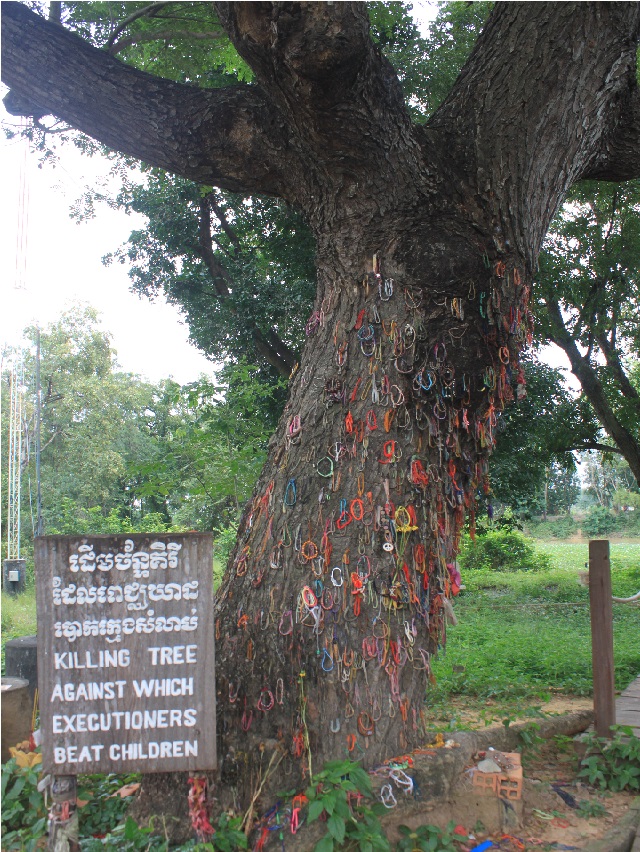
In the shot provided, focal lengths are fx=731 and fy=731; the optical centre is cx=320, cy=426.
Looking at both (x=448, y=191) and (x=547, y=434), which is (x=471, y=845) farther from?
(x=547, y=434)

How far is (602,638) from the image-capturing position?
496cm

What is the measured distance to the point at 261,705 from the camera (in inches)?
136

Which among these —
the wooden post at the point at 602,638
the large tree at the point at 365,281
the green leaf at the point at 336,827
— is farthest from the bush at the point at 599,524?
the green leaf at the point at 336,827

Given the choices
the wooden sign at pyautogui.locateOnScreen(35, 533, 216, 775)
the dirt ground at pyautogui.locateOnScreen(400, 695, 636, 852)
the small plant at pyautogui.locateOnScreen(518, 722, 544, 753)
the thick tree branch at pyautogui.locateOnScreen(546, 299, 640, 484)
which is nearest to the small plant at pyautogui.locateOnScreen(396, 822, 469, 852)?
the dirt ground at pyautogui.locateOnScreen(400, 695, 636, 852)

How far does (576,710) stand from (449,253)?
3.61m

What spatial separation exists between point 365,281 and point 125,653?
2.27 metres

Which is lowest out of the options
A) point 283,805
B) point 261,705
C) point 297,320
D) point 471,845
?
point 471,845

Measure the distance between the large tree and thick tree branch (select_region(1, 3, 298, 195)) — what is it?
11mm

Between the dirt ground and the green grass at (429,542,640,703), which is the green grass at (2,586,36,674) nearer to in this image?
the green grass at (429,542,640,703)

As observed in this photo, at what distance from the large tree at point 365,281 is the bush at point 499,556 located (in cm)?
1639

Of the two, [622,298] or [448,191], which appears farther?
[622,298]

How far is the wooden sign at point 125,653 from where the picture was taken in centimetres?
292

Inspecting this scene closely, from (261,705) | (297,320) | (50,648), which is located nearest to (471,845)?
(261,705)

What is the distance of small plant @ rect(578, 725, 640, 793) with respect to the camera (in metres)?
4.28
